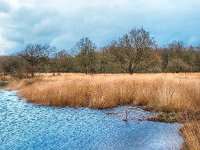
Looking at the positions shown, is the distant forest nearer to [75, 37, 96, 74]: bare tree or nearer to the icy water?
[75, 37, 96, 74]: bare tree

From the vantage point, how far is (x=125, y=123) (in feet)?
45.5

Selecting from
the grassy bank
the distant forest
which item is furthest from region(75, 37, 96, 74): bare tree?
the grassy bank

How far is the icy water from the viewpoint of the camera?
1043 cm

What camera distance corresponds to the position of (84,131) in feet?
41.1

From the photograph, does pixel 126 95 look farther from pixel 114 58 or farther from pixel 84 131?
pixel 114 58

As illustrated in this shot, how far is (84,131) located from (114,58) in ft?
113

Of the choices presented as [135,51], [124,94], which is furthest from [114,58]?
[124,94]

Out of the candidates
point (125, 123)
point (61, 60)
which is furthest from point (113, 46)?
point (125, 123)

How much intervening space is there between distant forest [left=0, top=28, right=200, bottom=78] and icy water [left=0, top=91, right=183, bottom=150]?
28159mm

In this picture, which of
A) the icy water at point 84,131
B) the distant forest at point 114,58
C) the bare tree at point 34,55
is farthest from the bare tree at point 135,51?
the icy water at point 84,131

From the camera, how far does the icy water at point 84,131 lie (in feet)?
34.2

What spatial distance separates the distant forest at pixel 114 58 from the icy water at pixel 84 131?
28159 mm

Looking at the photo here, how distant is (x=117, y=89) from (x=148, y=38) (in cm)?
2610

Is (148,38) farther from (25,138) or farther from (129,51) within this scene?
(25,138)
